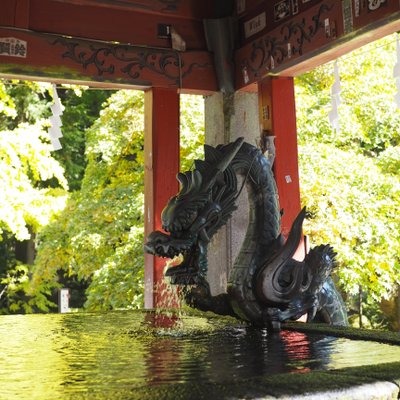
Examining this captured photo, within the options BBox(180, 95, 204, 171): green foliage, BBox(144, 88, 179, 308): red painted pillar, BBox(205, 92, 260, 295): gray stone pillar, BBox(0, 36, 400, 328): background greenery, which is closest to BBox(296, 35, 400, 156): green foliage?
BBox(0, 36, 400, 328): background greenery

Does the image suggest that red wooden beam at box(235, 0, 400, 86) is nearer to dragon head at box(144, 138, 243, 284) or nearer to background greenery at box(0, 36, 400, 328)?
background greenery at box(0, 36, 400, 328)

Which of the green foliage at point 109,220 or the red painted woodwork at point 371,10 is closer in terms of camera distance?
the red painted woodwork at point 371,10

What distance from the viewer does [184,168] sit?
6914 mm

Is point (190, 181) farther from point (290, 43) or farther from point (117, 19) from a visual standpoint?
point (117, 19)

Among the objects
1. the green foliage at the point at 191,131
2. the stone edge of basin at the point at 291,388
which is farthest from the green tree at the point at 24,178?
the stone edge of basin at the point at 291,388

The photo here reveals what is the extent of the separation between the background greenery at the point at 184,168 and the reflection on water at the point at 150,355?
14.0 feet

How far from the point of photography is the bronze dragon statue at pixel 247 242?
2.02m

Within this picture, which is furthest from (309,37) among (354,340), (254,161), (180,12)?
(354,340)

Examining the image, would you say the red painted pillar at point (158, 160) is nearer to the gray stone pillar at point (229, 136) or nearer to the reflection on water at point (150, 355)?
the gray stone pillar at point (229, 136)

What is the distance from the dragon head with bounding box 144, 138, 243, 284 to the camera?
201 cm

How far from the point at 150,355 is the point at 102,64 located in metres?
3.50

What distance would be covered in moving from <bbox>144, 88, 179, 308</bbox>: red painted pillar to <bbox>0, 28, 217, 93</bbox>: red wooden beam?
0.14m

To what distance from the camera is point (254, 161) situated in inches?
85.2

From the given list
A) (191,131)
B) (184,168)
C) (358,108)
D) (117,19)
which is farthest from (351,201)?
(117,19)
